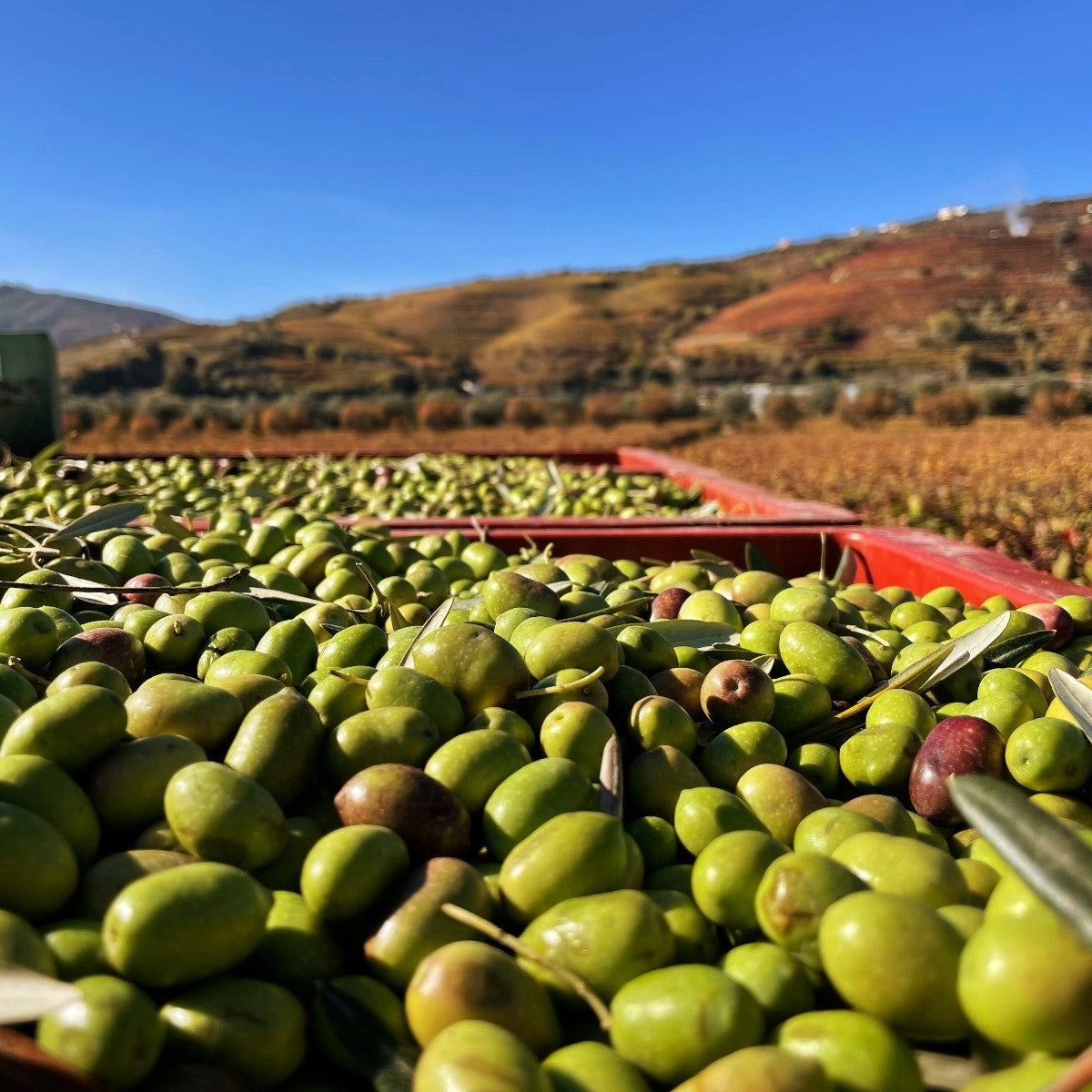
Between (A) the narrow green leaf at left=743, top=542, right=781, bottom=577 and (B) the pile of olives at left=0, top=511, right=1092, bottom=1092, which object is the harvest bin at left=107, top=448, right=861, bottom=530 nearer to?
(A) the narrow green leaf at left=743, top=542, right=781, bottom=577

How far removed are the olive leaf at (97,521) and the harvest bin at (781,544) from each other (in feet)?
3.44

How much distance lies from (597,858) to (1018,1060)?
0.47 meters

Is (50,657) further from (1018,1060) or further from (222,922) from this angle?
(1018,1060)

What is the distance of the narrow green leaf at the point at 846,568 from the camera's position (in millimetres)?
3381

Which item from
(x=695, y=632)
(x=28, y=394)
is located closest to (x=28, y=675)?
(x=695, y=632)

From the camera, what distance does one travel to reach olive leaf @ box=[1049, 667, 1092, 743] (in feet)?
5.07

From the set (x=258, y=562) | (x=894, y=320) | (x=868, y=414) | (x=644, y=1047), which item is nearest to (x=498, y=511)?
(x=258, y=562)

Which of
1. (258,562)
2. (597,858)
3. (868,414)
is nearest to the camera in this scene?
(597,858)

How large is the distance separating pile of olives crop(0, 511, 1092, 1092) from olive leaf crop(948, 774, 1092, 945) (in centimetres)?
3

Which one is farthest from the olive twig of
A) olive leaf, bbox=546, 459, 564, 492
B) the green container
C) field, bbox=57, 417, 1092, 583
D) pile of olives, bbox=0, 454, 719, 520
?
the green container

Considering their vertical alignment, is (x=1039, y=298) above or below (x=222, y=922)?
above

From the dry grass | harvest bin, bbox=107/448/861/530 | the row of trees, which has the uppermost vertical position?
the row of trees

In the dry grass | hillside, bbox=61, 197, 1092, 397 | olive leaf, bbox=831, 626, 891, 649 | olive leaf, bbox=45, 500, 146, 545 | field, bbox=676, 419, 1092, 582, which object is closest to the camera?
olive leaf, bbox=831, 626, 891, 649

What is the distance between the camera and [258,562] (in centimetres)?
305
